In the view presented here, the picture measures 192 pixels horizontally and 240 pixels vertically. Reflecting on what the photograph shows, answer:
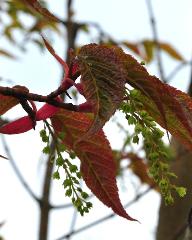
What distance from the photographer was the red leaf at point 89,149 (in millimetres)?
778

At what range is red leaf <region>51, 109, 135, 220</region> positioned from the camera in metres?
0.78

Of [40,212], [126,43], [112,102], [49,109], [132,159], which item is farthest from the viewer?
[126,43]

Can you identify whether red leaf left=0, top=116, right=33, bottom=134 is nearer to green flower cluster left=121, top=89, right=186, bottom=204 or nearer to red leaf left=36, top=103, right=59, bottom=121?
red leaf left=36, top=103, right=59, bottom=121

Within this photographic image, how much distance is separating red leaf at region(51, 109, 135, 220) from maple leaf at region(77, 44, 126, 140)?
188 mm

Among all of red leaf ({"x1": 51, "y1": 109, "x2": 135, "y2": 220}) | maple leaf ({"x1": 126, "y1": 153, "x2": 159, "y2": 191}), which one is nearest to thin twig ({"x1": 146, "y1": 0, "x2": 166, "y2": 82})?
maple leaf ({"x1": 126, "y1": 153, "x2": 159, "y2": 191})

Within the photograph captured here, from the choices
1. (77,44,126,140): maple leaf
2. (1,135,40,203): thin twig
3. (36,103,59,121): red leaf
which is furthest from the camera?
(1,135,40,203): thin twig

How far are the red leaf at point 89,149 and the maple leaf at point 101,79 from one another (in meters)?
0.19

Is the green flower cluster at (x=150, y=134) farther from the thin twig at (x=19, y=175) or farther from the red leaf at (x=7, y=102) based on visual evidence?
the thin twig at (x=19, y=175)

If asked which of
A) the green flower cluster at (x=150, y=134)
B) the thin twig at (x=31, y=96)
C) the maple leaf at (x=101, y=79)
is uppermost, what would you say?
the thin twig at (x=31, y=96)

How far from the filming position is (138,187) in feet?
6.97

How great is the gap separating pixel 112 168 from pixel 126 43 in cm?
175

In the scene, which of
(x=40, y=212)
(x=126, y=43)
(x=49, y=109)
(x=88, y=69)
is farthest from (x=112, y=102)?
(x=126, y=43)

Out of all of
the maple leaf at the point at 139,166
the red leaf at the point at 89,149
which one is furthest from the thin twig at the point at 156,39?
the red leaf at the point at 89,149

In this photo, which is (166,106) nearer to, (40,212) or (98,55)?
(98,55)
